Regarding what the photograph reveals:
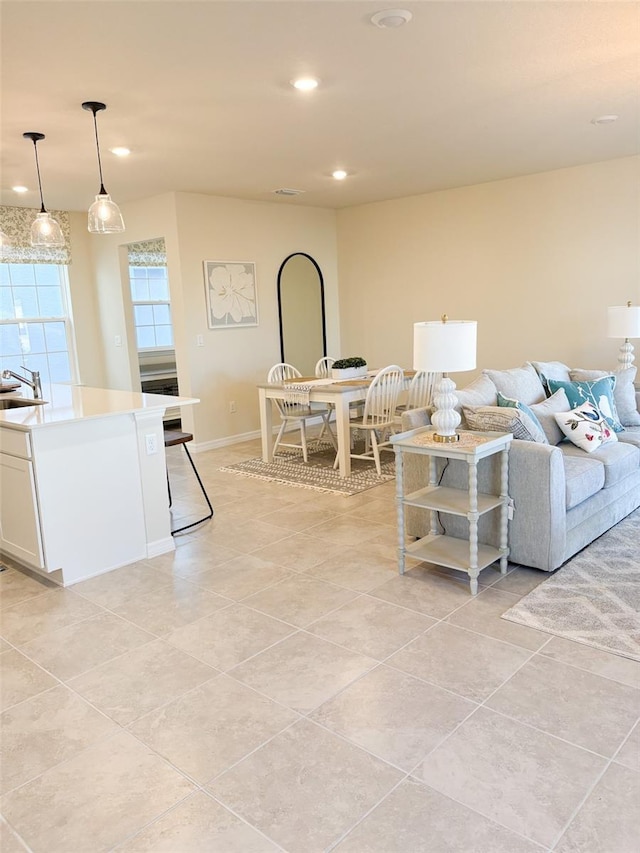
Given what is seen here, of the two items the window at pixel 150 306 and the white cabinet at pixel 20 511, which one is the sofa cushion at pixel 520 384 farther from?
the window at pixel 150 306

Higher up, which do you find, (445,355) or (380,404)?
(445,355)

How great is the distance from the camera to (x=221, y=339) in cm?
635

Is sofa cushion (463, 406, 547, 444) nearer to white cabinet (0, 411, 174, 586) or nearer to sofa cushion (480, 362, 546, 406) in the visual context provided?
sofa cushion (480, 362, 546, 406)

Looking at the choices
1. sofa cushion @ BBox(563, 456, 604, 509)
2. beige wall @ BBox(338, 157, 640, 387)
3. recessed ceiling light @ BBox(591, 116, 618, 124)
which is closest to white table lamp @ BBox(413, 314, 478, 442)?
sofa cushion @ BBox(563, 456, 604, 509)

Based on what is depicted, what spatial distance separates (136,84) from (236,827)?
3113mm

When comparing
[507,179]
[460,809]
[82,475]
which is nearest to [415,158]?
[507,179]

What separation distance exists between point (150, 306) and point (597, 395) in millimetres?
5321

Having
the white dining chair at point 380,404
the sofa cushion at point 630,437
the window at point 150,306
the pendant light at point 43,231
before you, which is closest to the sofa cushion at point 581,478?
the sofa cushion at point 630,437

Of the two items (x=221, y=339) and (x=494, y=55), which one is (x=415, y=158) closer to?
(x=494, y=55)

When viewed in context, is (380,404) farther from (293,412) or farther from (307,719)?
(307,719)

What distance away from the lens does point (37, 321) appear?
667 cm

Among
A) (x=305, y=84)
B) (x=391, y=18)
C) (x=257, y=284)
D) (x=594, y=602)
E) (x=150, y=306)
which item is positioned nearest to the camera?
(x=391, y=18)

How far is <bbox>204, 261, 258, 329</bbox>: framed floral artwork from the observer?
618 centimetres

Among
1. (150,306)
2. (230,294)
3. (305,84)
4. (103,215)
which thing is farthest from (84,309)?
(305,84)
